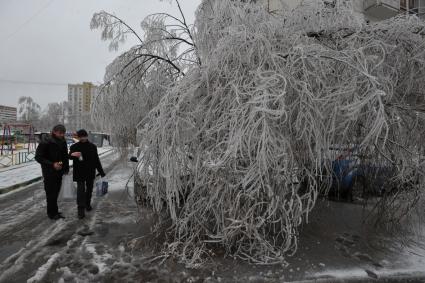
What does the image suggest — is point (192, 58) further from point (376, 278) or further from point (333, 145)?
point (376, 278)

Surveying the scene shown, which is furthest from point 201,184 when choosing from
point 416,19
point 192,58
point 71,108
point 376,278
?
point 71,108

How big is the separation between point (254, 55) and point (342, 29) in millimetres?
1908

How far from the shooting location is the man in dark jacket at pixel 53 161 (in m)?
5.93

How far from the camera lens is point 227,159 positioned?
3801 mm

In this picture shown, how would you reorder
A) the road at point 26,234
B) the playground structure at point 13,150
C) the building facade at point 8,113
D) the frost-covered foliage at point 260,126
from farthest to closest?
the building facade at point 8,113 < the playground structure at point 13,150 < the road at point 26,234 < the frost-covered foliage at point 260,126

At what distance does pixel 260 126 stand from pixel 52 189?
4359 millimetres

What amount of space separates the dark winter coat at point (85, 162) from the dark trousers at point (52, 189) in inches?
13.0

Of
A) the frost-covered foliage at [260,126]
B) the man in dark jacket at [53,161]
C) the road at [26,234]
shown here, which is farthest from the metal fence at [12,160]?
the frost-covered foliage at [260,126]

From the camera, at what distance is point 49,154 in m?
6.00

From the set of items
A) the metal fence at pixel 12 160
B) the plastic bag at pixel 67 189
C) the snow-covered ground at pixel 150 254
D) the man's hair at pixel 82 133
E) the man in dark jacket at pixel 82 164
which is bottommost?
the snow-covered ground at pixel 150 254

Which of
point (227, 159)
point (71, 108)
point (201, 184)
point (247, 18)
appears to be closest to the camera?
point (227, 159)

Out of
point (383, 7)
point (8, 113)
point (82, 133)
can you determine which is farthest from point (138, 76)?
point (8, 113)

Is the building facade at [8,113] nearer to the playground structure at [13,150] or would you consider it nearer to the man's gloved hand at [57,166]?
the playground structure at [13,150]

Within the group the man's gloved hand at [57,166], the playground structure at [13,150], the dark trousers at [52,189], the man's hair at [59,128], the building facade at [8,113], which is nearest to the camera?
the man's gloved hand at [57,166]
